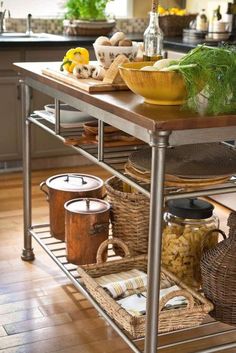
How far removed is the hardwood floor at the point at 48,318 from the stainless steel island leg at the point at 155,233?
0.24 m

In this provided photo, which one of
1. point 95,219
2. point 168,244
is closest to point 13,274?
point 95,219

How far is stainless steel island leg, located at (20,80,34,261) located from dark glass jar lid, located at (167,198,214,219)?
2.77 feet

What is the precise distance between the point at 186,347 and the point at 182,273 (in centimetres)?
29

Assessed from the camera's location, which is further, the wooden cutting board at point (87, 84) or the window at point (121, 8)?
the window at point (121, 8)

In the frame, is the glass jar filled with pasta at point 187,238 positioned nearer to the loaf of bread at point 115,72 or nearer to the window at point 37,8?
the loaf of bread at point 115,72

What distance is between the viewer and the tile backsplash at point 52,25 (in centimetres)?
498

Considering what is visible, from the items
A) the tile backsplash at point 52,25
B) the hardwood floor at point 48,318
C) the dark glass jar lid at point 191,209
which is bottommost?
the hardwood floor at point 48,318

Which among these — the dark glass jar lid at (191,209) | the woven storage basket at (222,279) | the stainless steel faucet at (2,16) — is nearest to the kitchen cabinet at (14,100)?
the stainless steel faucet at (2,16)

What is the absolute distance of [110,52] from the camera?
94.0 inches

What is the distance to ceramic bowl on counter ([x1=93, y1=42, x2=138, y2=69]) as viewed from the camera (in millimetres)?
2379

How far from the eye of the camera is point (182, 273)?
240 centimetres

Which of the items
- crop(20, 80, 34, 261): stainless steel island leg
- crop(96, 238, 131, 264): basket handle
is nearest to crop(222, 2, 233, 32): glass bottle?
crop(20, 80, 34, 261): stainless steel island leg

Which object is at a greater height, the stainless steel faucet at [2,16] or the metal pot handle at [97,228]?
the stainless steel faucet at [2,16]

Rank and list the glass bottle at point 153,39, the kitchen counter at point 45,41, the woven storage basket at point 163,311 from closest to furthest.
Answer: the woven storage basket at point 163,311 → the glass bottle at point 153,39 → the kitchen counter at point 45,41
